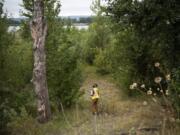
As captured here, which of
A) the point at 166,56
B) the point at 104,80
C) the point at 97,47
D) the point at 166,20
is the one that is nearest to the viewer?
the point at 166,20

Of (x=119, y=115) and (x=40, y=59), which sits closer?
(x=40, y=59)

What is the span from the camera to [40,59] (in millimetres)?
19812

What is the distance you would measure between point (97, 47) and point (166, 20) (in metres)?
26.2

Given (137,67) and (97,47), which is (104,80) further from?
(137,67)

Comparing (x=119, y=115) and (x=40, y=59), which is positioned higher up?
(x=40, y=59)

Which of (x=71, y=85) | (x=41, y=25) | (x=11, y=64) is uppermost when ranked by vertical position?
(x=41, y=25)

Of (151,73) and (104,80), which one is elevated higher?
(151,73)

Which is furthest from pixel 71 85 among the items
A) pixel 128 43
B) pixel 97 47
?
pixel 97 47

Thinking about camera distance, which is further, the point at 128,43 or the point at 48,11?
the point at 48,11

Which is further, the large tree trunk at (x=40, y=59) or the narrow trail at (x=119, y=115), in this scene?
the large tree trunk at (x=40, y=59)

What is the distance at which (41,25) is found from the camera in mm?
19625

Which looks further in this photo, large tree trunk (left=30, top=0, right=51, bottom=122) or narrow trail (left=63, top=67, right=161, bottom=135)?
large tree trunk (left=30, top=0, right=51, bottom=122)

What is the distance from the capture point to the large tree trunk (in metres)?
19.6

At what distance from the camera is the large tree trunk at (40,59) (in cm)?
1956
